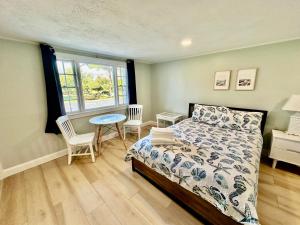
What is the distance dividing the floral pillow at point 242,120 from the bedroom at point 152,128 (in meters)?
0.02

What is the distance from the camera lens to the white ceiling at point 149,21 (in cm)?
119

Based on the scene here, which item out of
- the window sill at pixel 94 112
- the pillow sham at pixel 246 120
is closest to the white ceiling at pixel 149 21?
the pillow sham at pixel 246 120

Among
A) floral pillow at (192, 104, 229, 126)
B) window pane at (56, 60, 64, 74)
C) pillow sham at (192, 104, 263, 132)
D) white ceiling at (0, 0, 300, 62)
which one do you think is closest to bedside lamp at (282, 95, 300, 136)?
pillow sham at (192, 104, 263, 132)

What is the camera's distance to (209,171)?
1.36m

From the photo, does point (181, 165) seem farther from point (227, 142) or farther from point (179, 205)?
point (227, 142)

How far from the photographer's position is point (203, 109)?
294 cm

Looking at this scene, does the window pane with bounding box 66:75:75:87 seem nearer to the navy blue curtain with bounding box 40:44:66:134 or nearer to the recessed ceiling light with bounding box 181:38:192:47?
the navy blue curtain with bounding box 40:44:66:134

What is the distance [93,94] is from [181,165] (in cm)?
256

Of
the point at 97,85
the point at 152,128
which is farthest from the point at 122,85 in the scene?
the point at 152,128

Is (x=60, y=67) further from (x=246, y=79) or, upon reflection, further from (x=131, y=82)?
(x=246, y=79)

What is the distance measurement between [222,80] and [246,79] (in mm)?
437

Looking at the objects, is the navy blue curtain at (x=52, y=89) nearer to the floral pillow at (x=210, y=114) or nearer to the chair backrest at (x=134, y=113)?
the chair backrest at (x=134, y=113)

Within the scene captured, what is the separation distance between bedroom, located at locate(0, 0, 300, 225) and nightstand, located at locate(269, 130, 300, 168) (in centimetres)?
1

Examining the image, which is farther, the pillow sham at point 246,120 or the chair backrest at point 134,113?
the chair backrest at point 134,113
